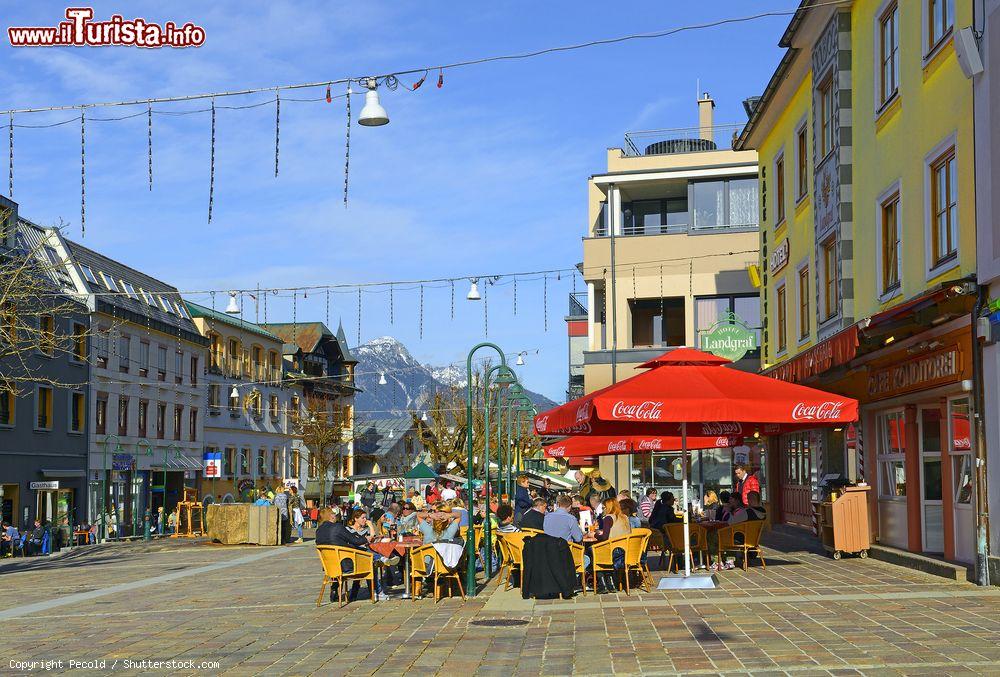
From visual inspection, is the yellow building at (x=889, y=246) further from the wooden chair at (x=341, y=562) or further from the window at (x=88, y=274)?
the window at (x=88, y=274)

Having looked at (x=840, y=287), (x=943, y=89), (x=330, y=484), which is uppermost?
(x=943, y=89)

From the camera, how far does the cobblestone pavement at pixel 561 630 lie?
32.2ft

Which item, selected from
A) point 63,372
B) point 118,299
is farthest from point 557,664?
point 118,299

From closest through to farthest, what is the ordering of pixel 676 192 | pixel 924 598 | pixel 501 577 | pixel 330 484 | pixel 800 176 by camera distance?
pixel 924 598 → pixel 501 577 → pixel 800 176 → pixel 676 192 → pixel 330 484

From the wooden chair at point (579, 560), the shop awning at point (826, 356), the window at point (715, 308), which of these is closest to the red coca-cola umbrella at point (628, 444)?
the shop awning at point (826, 356)

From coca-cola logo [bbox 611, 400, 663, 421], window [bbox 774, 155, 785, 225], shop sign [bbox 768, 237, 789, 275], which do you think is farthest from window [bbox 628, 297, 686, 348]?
coca-cola logo [bbox 611, 400, 663, 421]

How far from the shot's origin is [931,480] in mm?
17203

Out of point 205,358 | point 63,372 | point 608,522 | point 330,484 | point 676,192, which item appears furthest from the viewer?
point 330,484

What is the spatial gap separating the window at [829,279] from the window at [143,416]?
119ft

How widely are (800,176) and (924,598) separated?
44.8ft

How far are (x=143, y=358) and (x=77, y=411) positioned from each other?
6236 millimetres

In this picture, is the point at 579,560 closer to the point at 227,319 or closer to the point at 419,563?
the point at 419,563

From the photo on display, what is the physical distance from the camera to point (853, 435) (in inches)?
814

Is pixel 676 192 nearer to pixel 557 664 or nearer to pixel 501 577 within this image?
pixel 501 577
